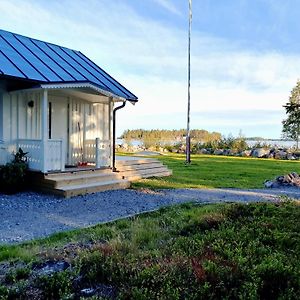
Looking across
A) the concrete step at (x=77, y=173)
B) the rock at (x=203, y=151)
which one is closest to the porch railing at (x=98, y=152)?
the concrete step at (x=77, y=173)

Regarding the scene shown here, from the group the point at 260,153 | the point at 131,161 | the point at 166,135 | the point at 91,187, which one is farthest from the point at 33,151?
the point at 166,135

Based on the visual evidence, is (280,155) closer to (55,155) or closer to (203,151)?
(203,151)

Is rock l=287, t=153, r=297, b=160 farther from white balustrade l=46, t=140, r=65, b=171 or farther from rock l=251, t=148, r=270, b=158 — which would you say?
white balustrade l=46, t=140, r=65, b=171

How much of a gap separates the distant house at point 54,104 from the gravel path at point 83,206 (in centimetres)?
157

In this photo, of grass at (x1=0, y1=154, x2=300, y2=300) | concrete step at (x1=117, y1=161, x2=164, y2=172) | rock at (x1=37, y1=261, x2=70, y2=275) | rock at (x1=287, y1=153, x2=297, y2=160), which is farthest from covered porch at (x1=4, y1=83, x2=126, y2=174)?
rock at (x1=287, y1=153, x2=297, y2=160)

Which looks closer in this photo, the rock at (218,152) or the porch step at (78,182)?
the porch step at (78,182)

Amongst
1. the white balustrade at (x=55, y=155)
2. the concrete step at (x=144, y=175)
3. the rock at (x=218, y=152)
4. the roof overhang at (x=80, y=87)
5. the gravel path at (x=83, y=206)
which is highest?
the roof overhang at (x=80, y=87)

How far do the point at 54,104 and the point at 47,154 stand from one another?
2.65m

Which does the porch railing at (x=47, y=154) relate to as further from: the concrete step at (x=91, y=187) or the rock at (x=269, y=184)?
the rock at (x=269, y=184)

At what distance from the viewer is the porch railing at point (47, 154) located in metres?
10.3

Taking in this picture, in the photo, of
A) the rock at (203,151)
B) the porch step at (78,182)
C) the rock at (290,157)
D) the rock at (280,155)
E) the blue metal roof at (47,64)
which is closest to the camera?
the porch step at (78,182)

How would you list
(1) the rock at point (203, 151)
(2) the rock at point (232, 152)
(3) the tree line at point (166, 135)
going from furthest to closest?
1. (3) the tree line at point (166, 135)
2. (1) the rock at point (203, 151)
3. (2) the rock at point (232, 152)

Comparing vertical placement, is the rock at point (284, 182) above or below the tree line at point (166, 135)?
Answer: below

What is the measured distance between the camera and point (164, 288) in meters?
3.42
